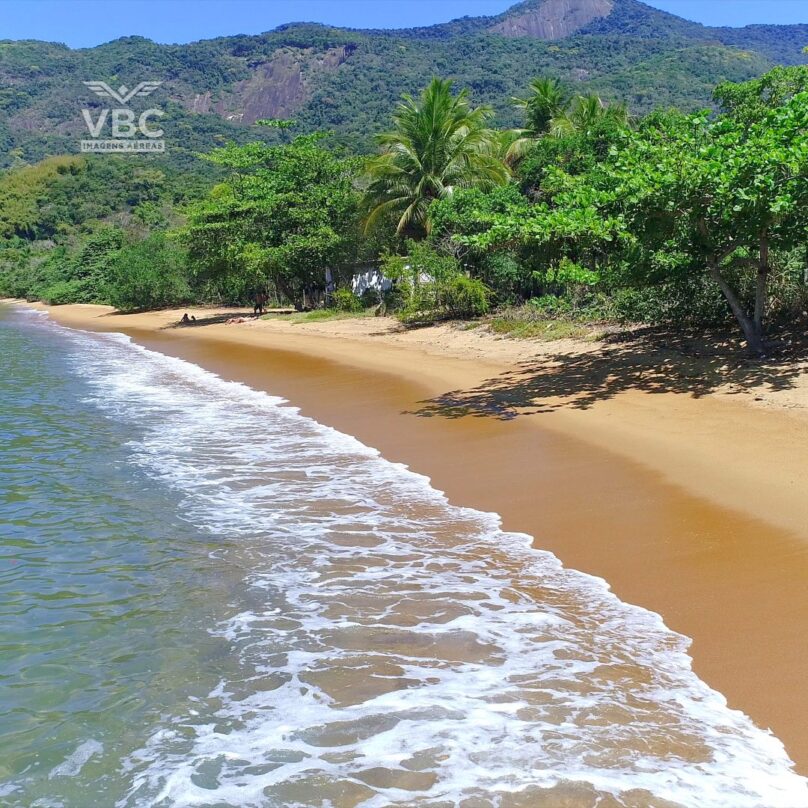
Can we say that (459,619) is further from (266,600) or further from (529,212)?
(529,212)

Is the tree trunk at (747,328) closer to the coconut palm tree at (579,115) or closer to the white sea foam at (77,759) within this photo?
the white sea foam at (77,759)

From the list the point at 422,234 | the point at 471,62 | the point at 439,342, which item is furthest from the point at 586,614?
the point at 471,62

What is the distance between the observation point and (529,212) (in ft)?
37.9

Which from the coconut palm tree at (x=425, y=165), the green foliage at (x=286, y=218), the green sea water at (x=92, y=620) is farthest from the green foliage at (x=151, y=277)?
the green sea water at (x=92, y=620)

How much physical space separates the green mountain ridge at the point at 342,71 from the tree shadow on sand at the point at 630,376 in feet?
268

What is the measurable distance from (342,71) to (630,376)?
549 ft

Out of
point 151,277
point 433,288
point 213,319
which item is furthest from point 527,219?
point 151,277

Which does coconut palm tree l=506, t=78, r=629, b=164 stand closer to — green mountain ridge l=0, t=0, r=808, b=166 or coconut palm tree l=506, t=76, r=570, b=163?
coconut palm tree l=506, t=76, r=570, b=163

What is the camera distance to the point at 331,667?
435cm

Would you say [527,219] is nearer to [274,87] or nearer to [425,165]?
[425,165]

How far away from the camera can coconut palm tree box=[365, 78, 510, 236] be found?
25250mm

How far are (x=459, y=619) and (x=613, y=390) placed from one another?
7.54 m

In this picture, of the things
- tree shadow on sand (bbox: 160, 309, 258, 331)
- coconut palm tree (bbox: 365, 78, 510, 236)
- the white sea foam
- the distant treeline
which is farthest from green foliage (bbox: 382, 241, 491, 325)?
the white sea foam

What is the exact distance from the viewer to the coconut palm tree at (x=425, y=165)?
25250 millimetres
